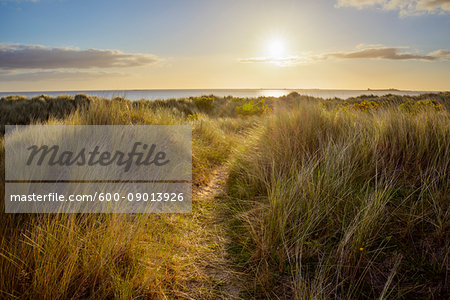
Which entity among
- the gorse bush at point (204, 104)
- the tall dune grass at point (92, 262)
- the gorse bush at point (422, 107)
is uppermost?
the gorse bush at point (204, 104)

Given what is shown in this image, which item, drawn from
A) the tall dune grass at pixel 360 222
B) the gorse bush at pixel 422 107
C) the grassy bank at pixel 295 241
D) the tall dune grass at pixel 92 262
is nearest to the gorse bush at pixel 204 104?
the gorse bush at pixel 422 107

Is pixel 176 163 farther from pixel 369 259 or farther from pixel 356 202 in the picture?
pixel 369 259

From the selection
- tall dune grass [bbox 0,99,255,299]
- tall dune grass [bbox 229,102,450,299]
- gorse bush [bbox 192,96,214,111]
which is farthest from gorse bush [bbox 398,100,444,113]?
gorse bush [bbox 192,96,214,111]

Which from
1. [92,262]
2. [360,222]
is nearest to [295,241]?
[360,222]

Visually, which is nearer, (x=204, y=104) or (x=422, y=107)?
(x=422, y=107)

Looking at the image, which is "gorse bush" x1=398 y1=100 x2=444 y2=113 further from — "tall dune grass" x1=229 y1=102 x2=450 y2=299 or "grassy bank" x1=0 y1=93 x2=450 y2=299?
"grassy bank" x1=0 y1=93 x2=450 y2=299

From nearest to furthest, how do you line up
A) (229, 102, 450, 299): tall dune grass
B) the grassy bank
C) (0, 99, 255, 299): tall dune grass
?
(0, 99, 255, 299): tall dune grass < the grassy bank < (229, 102, 450, 299): tall dune grass

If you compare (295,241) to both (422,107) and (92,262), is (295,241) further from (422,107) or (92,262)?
(422,107)

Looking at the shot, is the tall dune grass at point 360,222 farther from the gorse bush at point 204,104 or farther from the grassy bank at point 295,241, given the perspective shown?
the gorse bush at point 204,104

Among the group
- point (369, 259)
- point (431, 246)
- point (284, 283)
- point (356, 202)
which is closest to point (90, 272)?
point (284, 283)

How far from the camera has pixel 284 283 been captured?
1.95 metres

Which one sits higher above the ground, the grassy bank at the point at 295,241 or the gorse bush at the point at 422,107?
the gorse bush at the point at 422,107

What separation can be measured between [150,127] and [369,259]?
3.94m

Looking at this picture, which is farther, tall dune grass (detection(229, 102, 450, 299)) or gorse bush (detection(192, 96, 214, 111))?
gorse bush (detection(192, 96, 214, 111))
